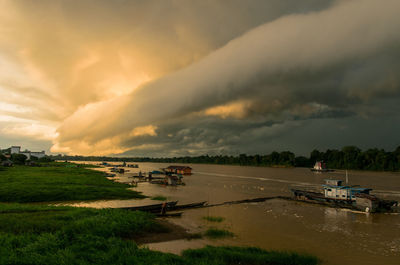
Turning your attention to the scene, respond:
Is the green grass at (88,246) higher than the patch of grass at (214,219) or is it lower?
higher

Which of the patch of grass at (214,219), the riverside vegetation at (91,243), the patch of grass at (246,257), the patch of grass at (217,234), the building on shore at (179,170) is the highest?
the riverside vegetation at (91,243)

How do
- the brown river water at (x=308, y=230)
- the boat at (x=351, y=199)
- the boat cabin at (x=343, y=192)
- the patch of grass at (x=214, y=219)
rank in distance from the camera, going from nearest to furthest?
the brown river water at (x=308, y=230) < the patch of grass at (x=214, y=219) < the boat at (x=351, y=199) < the boat cabin at (x=343, y=192)

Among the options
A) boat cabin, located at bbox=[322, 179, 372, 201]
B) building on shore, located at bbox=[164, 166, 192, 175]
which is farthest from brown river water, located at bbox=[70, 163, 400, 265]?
building on shore, located at bbox=[164, 166, 192, 175]

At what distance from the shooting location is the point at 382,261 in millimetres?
18547

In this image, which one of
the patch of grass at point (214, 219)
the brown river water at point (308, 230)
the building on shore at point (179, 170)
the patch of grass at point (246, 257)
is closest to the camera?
the patch of grass at point (246, 257)

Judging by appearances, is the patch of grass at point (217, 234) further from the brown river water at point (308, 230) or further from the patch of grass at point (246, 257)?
the patch of grass at point (246, 257)

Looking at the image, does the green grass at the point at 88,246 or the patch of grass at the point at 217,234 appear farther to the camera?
the patch of grass at the point at 217,234

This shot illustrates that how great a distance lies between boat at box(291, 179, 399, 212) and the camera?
3809 centimetres

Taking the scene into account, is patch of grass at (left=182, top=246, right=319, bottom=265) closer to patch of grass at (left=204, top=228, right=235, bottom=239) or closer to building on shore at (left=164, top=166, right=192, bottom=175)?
patch of grass at (left=204, top=228, right=235, bottom=239)

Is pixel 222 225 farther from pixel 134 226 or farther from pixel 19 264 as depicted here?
pixel 19 264

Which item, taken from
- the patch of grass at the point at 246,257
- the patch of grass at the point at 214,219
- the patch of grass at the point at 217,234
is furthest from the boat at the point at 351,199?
the patch of grass at the point at 246,257

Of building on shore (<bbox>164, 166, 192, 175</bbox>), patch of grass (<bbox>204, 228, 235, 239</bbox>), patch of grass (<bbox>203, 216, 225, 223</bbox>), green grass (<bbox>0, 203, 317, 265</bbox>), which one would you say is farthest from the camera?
building on shore (<bbox>164, 166, 192, 175</bbox>)

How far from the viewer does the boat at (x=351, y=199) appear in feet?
125

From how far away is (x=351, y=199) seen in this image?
42.6 metres
